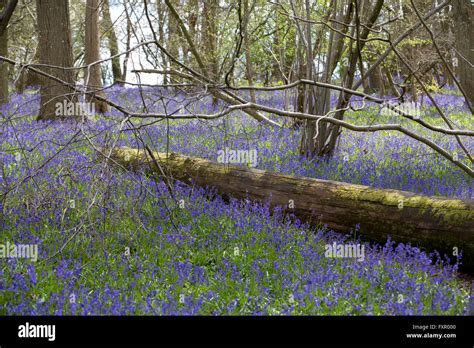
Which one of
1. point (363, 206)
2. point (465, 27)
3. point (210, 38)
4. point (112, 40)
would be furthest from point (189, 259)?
point (112, 40)

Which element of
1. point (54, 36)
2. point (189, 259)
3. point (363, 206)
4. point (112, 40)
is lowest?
point (189, 259)

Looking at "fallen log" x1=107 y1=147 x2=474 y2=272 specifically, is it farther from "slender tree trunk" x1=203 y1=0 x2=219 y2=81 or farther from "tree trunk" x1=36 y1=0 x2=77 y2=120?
"slender tree trunk" x1=203 y1=0 x2=219 y2=81

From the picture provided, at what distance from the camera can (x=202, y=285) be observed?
470 cm

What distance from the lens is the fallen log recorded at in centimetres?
554

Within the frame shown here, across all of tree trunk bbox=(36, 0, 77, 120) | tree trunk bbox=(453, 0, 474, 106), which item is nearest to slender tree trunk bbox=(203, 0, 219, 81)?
tree trunk bbox=(36, 0, 77, 120)

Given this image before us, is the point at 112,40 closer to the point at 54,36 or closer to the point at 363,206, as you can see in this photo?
the point at 54,36

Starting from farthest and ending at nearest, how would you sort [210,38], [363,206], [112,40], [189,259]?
[112,40] → [210,38] → [363,206] → [189,259]

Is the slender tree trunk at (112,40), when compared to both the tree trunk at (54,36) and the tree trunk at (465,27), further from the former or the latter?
the tree trunk at (465,27)

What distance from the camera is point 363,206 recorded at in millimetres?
6168

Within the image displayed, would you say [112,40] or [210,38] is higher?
[112,40]

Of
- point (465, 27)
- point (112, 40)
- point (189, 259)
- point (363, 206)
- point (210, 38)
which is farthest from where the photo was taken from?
point (112, 40)

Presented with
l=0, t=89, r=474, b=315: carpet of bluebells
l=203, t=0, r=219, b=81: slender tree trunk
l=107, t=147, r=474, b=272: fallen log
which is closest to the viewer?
l=0, t=89, r=474, b=315: carpet of bluebells
